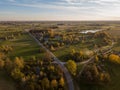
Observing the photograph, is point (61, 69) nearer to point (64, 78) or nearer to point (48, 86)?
point (64, 78)

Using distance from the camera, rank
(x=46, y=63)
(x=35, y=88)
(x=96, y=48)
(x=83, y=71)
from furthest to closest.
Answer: (x=96, y=48)
(x=46, y=63)
(x=83, y=71)
(x=35, y=88)

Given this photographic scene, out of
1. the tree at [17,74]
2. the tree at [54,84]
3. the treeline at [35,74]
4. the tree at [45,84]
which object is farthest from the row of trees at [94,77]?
the tree at [17,74]

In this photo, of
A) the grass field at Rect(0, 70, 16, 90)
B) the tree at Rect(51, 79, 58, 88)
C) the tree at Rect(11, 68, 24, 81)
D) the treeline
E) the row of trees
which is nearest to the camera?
the tree at Rect(51, 79, 58, 88)

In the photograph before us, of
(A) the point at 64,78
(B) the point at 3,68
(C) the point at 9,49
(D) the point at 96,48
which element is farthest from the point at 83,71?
(C) the point at 9,49

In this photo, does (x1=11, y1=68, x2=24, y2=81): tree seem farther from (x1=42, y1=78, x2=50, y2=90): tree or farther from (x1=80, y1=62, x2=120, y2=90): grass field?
(x1=80, y1=62, x2=120, y2=90): grass field

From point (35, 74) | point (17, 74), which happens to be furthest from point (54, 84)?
point (17, 74)

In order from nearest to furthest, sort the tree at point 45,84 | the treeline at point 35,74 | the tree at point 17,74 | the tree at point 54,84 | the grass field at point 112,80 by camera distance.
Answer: the tree at point 45,84
the tree at point 54,84
the treeline at point 35,74
the grass field at point 112,80
the tree at point 17,74

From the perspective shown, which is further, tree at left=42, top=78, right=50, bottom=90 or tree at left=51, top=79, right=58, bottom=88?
tree at left=51, top=79, right=58, bottom=88

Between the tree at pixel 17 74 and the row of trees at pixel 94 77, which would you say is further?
the row of trees at pixel 94 77

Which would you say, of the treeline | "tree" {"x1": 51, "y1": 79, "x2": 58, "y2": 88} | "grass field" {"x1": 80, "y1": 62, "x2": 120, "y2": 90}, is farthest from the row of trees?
"tree" {"x1": 51, "y1": 79, "x2": 58, "y2": 88}

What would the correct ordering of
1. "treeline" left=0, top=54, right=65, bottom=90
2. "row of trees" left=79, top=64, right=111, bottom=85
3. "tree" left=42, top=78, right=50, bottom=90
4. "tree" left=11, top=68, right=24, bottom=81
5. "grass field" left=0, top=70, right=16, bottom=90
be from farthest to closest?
"row of trees" left=79, top=64, right=111, bottom=85, "tree" left=11, top=68, right=24, bottom=81, "grass field" left=0, top=70, right=16, bottom=90, "treeline" left=0, top=54, right=65, bottom=90, "tree" left=42, top=78, right=50, bottom=90

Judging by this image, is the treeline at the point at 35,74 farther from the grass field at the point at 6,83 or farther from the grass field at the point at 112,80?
the grass field at the point at 112,80
